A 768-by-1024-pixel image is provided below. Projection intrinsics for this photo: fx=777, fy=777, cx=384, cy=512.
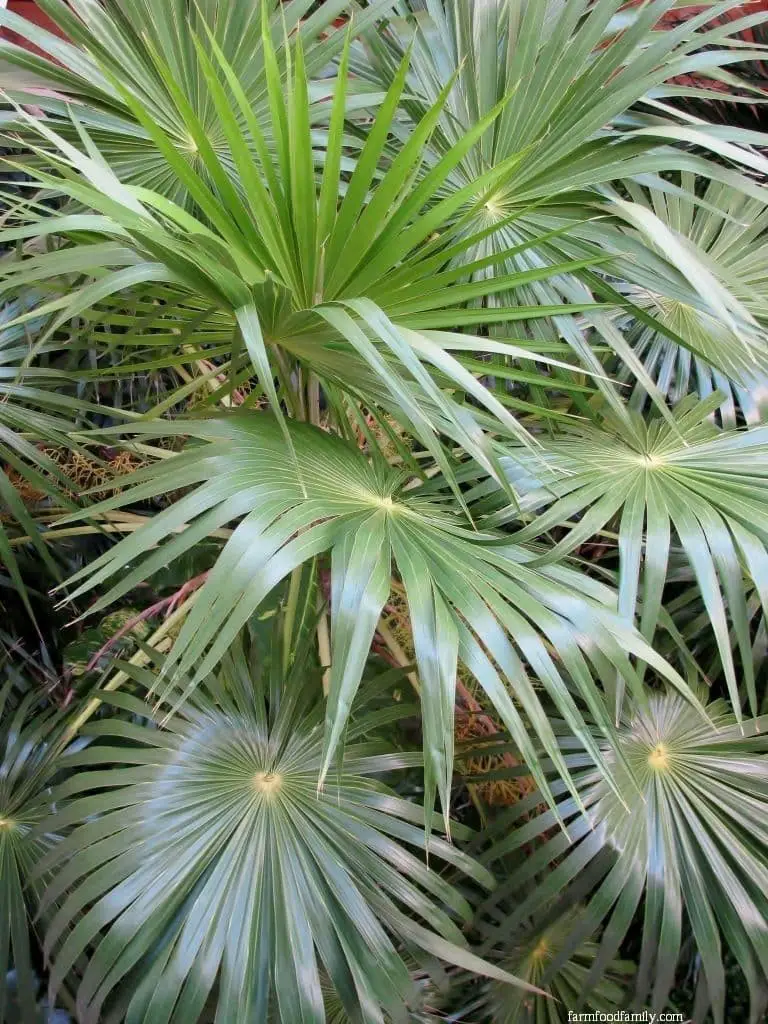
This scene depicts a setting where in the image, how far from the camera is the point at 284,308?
2.09 feet

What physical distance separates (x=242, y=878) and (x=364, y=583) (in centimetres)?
34

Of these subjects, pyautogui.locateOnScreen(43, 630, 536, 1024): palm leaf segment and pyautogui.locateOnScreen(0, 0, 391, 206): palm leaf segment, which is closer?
pyautogui.locateOnScreen(43, 630, 536, 1024): palm leaf segment

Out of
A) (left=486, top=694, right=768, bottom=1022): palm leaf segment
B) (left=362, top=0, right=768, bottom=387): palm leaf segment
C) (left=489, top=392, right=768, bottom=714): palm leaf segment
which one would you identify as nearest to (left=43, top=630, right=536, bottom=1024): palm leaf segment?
(left=486, top=694, right=768, bottom=1022): palm leaf segment

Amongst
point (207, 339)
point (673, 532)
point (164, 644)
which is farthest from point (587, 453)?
point (164, 644)

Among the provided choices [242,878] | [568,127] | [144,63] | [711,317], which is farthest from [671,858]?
[144,63]

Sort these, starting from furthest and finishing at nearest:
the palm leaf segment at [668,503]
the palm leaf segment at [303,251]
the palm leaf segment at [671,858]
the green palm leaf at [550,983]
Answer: the green palm leaf at [550,983] < the palm leaf segment at [671,858] < the palm leaf segment at [668,503] < the palm leaf segment at [303,251]

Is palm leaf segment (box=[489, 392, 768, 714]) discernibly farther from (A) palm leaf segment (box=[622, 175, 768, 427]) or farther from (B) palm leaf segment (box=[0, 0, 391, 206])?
(B) palm leaf segment (box=[0, 0, 391, 206])

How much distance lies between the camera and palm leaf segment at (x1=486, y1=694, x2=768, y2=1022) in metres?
0.79

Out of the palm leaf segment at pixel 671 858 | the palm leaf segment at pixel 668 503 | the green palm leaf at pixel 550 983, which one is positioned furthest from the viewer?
the green palm leaf at pixel 550 983

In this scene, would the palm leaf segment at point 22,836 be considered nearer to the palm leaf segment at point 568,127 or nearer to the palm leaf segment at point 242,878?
the palm leaf segment at point 242,878

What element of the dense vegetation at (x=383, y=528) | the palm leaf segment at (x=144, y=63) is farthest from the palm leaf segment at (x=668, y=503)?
the palm leaf segment at (x=144, y=63)

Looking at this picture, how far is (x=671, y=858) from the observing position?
81cm

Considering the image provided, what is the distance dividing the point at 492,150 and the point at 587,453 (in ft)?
1.23

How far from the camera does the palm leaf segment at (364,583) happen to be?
55 cm
